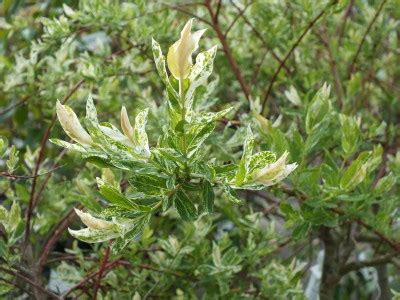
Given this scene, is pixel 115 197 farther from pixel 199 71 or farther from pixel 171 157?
pixel 199 71

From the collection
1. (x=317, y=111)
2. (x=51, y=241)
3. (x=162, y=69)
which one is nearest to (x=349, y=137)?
(x=317, y=111)

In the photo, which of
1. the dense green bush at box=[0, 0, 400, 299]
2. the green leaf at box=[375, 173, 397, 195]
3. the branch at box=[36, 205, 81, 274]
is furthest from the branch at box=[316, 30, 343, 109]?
the branch at box=[36, 205, 81, 274]

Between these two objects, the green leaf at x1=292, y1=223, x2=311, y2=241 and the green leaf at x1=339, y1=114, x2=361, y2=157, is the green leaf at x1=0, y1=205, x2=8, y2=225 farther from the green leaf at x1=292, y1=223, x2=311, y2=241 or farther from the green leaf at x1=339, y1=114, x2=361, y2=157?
the green leaf at x1=339, y1=114, x2=361, y2=157

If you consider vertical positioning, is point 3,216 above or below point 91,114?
below

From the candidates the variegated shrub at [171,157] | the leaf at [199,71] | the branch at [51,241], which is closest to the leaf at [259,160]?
the variegated shrub at [171,157]

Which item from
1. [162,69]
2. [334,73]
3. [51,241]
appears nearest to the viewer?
[162,69]

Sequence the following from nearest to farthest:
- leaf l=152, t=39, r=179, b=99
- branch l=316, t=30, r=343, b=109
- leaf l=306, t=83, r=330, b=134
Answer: leaf l=152, t=39, r=179, b=99 < leaf l=306, t=83, r=330, b=134 < branch l=316, t=30, r=343, b=109

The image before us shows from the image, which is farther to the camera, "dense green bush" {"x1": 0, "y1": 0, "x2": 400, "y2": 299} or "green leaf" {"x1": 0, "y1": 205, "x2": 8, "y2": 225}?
"green leaf" {"x1": 0, "y1": 205, "x2": 8, "y2": 225}
